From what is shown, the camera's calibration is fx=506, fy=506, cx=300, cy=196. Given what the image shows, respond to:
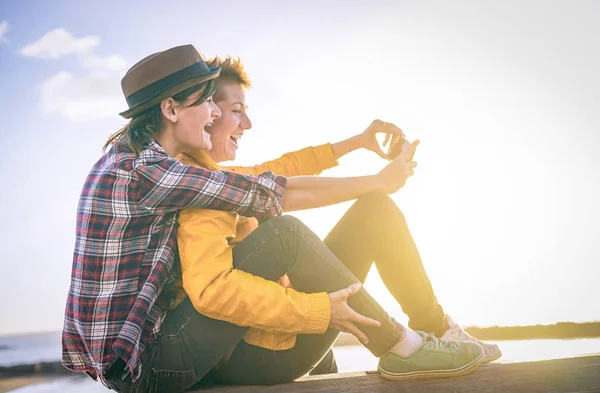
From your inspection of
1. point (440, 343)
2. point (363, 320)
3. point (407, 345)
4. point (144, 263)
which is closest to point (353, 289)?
point (363, 320)

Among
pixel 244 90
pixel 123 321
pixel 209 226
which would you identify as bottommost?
pixel 123 321

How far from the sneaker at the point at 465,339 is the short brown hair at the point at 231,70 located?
1.66 meters

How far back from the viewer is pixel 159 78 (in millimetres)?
2105

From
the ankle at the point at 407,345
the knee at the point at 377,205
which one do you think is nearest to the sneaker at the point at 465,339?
the ankle at the point at 407,345

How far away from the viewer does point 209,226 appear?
6.05 feet

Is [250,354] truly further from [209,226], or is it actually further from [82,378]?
[82,378]

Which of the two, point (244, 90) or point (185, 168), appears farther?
point (244, 90)

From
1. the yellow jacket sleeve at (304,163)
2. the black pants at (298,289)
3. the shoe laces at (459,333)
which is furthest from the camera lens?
the yellow jacket sleeve at (304,163)

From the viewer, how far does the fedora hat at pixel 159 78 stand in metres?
2.09

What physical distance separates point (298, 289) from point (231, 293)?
0.34m

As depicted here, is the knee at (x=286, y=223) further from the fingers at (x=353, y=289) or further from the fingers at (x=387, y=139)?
the fingers at (x=387, y=139)

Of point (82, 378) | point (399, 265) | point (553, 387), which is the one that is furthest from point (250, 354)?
point (82, 378)

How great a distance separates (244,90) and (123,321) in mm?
1517

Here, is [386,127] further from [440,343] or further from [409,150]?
[440,343]
